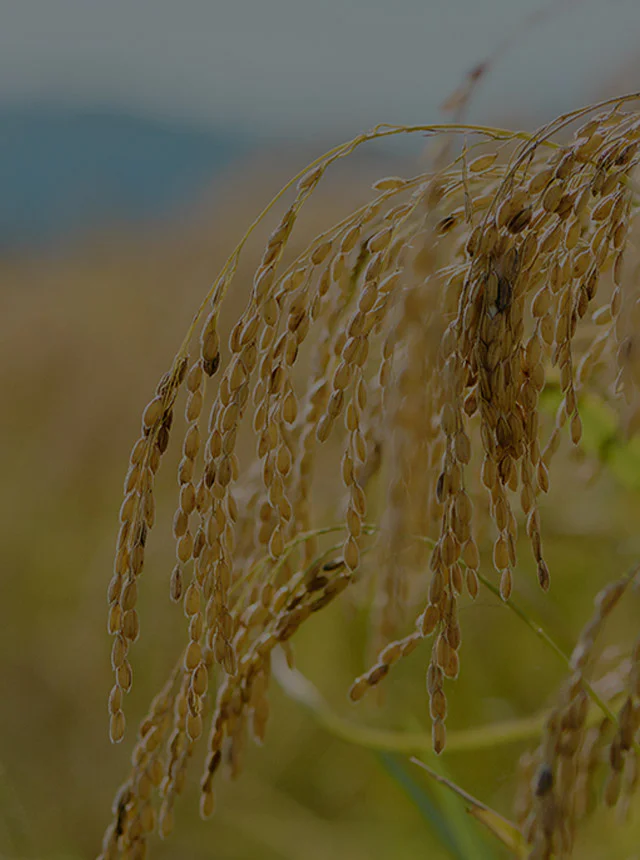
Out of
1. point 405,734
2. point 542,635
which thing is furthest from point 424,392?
point 405,734

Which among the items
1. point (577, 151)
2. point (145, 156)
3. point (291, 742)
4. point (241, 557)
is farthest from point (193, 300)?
point (145, 156)

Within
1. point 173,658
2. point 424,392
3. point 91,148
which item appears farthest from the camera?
point 91,148

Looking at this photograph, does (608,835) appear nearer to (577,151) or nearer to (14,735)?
(577,151)

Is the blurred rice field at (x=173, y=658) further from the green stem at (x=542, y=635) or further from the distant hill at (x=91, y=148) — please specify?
the distant hill at (x=91, y=148)

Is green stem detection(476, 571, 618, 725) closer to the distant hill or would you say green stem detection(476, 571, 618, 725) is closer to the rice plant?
the rice plant

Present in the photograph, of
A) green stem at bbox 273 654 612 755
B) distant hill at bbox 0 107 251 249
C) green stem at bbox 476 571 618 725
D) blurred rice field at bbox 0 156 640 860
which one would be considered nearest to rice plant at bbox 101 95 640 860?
green stem at bbox 476 571 618 725

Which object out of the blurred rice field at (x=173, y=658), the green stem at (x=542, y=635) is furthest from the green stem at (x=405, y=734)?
the green stem at (x=542, y=635)

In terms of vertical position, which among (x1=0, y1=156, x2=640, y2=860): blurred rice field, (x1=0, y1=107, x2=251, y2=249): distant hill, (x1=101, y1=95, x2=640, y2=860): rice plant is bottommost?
(x1=0, y1=156, x2=640, y2=860): blurred rice field

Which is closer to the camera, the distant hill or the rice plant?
the rice plant

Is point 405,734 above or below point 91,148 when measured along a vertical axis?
below

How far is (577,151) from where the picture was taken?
0.60m

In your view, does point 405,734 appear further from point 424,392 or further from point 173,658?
point 173,658

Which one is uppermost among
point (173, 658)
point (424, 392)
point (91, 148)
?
point (91, 148)

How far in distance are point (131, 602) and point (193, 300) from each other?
2095mm
